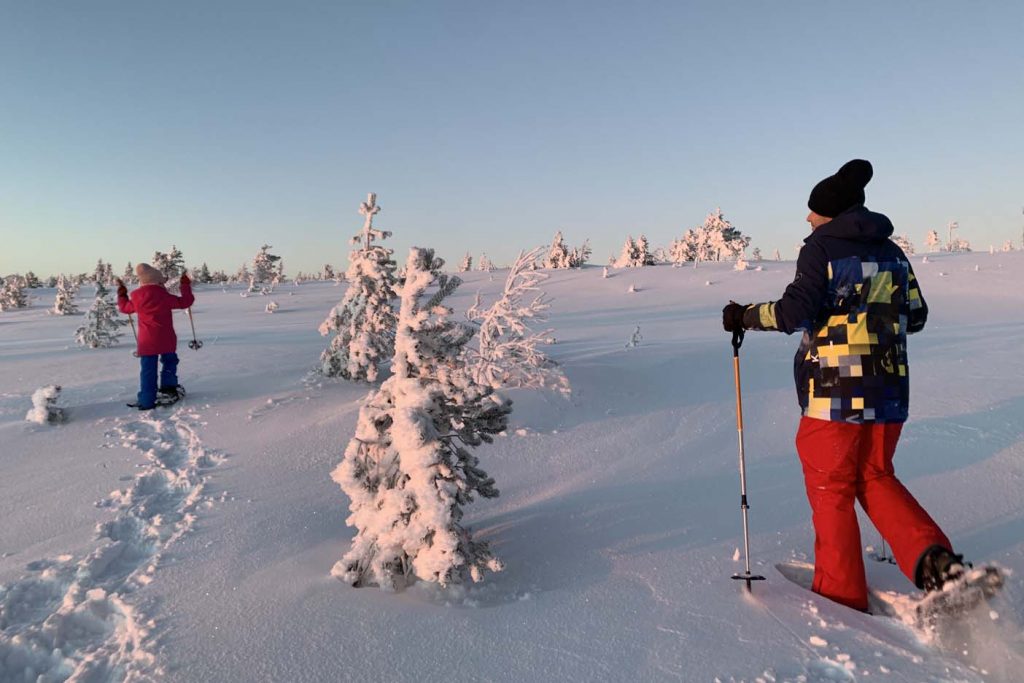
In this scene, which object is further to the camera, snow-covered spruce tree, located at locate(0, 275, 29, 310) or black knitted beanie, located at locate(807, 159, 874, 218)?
snow-covered spruce tree, located at locate(0, 275, 29, 310)

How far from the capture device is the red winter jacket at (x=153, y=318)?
7398 millimetres

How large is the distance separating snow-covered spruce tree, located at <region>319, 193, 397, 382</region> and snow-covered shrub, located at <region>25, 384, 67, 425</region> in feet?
10.9

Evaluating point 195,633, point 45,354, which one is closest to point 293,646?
point 195,633

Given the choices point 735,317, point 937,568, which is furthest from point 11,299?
point 937,568

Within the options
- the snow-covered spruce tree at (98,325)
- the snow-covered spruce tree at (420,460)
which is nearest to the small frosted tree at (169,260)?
→ the snow-covered spruce tree at (98,325)

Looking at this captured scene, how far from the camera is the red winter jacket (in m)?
7.40

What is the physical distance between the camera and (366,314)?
8.07m

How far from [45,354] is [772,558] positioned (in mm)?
14053

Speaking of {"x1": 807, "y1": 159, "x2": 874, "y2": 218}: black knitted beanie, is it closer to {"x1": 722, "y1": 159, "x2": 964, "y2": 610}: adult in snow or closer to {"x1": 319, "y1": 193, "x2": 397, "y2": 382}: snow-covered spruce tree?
{"x1": 722, "y1": 159, "x2": 964, "y2": 610}: adult in snow

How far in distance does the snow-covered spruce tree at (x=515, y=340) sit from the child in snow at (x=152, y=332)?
4502 millimetres

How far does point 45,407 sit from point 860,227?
8.56m

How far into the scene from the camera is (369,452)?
3.28 m

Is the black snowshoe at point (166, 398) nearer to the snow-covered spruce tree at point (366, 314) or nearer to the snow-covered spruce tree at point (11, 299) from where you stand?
the snow-covered spruce tree at point (366, 314)

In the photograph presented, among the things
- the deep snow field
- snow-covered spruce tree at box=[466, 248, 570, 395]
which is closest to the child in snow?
the deep snow field
